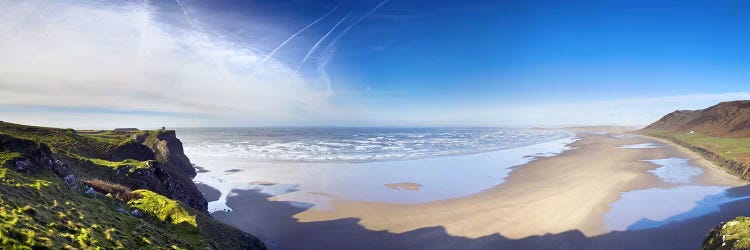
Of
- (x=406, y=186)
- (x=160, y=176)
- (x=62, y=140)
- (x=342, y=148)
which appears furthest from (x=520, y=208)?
(x=342, y=148)

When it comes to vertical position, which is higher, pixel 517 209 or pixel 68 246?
pixel 68 246

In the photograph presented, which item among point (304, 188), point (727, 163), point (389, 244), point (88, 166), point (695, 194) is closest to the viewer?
point (88, 166)

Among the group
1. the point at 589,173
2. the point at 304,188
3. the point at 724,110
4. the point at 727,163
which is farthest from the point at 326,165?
the point at 724,110

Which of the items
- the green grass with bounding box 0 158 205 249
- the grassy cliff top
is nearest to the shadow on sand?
the grassy cliff top

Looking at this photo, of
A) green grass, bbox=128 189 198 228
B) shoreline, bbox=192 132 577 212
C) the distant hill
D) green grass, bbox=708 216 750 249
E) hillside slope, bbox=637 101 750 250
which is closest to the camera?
green grass, bbox=708 216 750 249

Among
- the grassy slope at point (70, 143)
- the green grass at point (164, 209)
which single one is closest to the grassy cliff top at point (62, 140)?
the grassy slope at point (70, 143)

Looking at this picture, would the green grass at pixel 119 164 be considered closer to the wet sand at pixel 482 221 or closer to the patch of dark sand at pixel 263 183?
the wet sand at pixel 482 221

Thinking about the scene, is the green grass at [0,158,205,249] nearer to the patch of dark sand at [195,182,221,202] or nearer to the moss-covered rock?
the moss-covered rock

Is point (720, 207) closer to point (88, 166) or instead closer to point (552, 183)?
point (552, 183)
